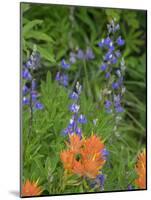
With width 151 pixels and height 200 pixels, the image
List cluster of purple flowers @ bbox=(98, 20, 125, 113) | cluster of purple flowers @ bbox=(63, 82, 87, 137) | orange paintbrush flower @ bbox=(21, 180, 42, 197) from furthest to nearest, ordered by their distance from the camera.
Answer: cluster of purple flowers @ bbox=(98, 20, 125, 113), cluster of purple flowers @ bbox=(63, 82, 87, 137), orange paintbrush flower @ bbox=(21, 180, 42, 197)

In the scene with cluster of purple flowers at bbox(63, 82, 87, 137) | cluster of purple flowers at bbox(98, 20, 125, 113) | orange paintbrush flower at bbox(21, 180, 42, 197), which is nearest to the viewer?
orange paintbrush flower at bbox(21, 180, 42, 197)

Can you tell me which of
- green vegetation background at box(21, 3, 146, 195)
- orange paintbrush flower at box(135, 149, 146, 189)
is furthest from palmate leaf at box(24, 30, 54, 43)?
orange paintbrush flower at box(135, 149, 146, 189)

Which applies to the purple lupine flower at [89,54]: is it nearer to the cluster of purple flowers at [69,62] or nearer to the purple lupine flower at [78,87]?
the cluster of purple flowers at [69,62]

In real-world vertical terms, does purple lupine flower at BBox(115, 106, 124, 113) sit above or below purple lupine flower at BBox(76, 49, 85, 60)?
below

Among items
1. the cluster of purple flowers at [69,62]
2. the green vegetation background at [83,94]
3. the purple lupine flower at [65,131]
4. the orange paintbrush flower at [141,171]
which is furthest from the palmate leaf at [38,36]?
the orange paintbrush flower at [141,171]

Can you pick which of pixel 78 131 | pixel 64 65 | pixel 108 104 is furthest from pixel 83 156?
pixel 64 65

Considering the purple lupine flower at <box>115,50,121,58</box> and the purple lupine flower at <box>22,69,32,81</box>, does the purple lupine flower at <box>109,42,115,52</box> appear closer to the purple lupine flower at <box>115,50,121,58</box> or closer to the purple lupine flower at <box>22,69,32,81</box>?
the purple lupine flower at <box>115,50,121,58</box>
